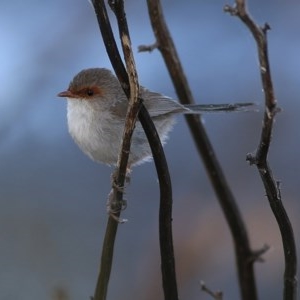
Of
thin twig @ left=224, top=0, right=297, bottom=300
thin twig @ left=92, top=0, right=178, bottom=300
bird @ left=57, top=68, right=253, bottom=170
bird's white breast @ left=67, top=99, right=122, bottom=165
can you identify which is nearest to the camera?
thin twig @ left=224, top=0, right=297, bottom=300

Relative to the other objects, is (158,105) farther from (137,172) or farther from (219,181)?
(137,172)

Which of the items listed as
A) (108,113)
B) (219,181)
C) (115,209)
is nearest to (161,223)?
(115,209)

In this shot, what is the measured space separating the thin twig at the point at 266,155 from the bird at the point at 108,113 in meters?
1.10

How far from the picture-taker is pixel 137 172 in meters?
4.42

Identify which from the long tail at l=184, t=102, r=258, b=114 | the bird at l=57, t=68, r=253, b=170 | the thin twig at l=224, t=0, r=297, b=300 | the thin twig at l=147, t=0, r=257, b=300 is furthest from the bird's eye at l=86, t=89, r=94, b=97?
the thin twig at l=224, t=0, r=297, b=300

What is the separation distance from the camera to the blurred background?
3150mm

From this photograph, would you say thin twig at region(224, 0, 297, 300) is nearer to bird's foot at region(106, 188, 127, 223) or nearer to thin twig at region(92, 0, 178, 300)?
thin twig at region(92, 0, 178, 300)

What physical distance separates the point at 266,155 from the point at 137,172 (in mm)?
3107

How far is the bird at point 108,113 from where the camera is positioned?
2686 mm

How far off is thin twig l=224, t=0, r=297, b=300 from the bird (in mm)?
1101

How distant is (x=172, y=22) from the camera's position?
217 inches

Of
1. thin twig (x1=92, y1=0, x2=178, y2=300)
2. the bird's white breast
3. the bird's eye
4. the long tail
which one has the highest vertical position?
the bird's eye

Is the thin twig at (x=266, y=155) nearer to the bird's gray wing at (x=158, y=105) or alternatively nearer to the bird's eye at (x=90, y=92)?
the bird's gray wing at (x=158, y=105)

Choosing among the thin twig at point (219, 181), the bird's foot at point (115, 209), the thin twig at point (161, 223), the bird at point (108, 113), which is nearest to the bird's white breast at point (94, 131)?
the bird at point (108, 113)
